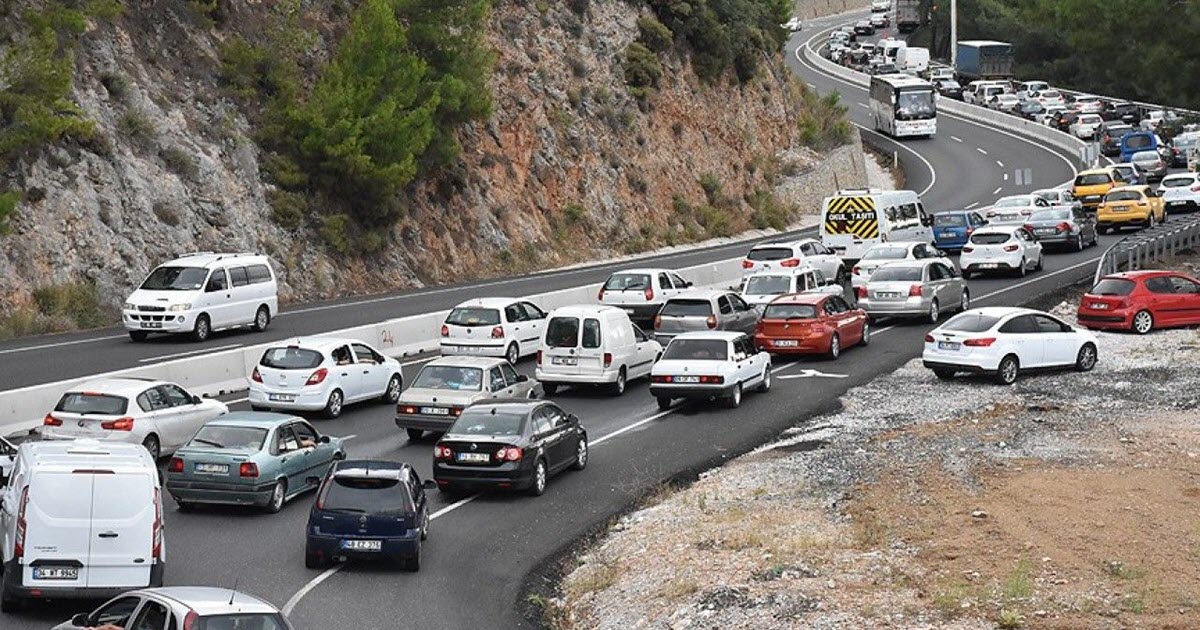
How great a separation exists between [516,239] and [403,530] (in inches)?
1664

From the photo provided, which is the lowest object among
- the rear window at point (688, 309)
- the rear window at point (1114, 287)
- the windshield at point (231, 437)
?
the rear window at point (1114, 287)

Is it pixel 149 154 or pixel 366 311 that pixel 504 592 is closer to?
pixel 366 311

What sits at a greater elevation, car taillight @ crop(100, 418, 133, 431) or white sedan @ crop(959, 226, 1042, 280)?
car taillight @ crop(100, 418, 133, 431)

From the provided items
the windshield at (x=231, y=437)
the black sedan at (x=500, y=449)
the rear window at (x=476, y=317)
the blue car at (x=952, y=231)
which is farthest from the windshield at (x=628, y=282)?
the windshield at (x=231, y=437)

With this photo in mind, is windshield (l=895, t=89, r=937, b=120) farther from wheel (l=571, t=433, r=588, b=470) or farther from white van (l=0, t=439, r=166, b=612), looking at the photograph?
white van (l=0, t=439, r=166, b=612)

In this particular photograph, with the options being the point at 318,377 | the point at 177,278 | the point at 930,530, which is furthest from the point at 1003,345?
the point at 177,278

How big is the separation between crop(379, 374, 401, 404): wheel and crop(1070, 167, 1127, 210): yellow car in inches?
1616

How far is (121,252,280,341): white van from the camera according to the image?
3706 centimetres

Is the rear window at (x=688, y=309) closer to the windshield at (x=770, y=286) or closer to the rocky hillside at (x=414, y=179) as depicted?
the windshield at (x=770, y=286)

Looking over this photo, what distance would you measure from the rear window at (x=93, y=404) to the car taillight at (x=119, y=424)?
0.20 meters

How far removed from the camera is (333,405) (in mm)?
29984

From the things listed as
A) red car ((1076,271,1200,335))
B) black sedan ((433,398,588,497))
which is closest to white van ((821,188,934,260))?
red car ((1076,271,1200,335))

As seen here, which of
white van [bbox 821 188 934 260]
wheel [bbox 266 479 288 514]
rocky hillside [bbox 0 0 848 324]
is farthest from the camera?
white van [bbox 821 188 934 260]

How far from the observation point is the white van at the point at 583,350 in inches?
1249
